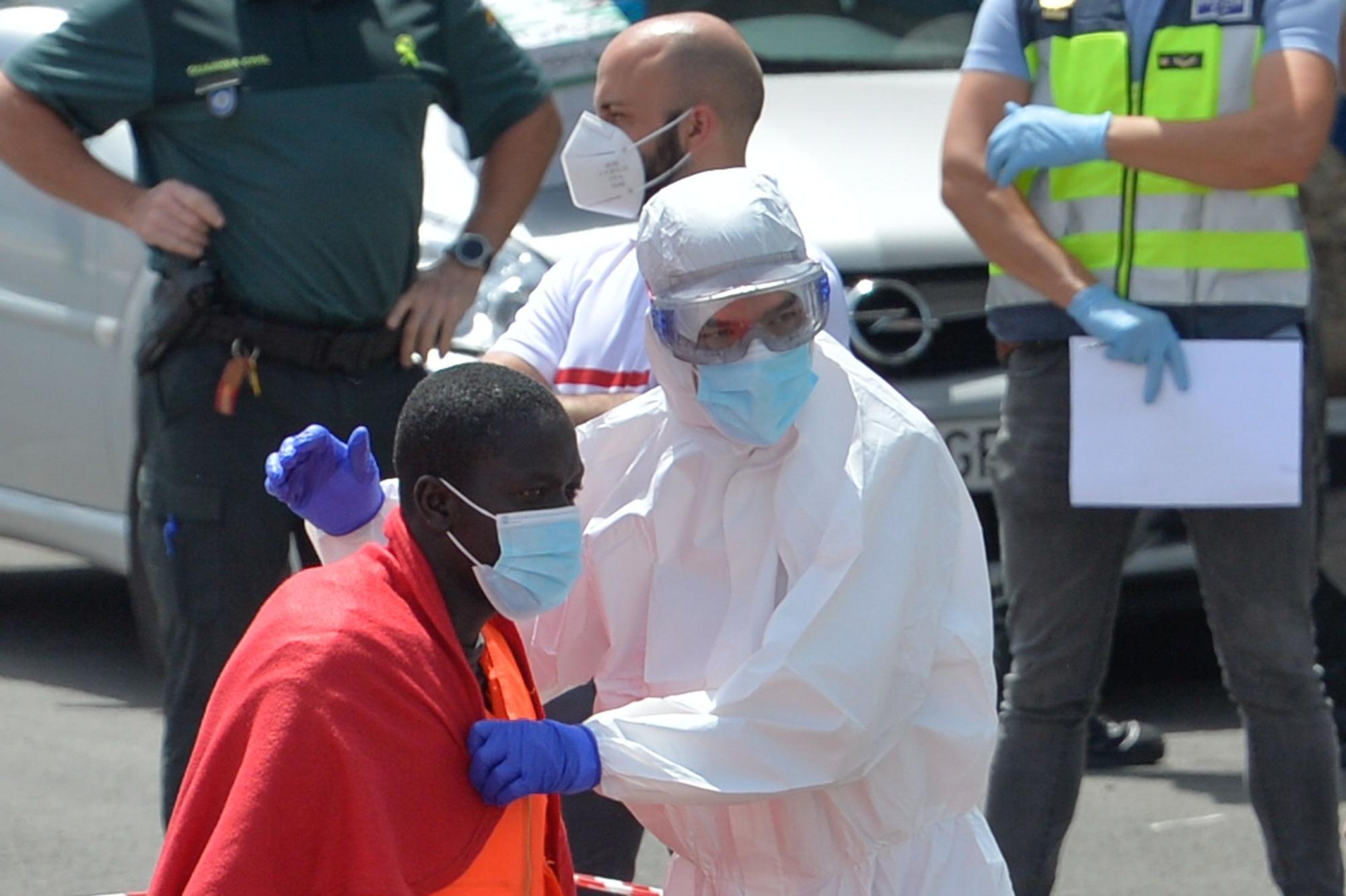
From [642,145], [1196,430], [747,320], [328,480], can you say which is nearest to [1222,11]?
[1196,430]

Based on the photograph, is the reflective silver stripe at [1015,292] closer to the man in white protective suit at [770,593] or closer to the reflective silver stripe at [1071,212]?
the reflective silver stripe at [1071,212]

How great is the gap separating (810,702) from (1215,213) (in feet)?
5.70

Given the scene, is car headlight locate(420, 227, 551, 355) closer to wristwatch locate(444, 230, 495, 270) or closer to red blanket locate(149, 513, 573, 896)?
wristwatch locate(444, 230, 495, 270)

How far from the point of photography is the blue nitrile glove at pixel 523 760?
248cm

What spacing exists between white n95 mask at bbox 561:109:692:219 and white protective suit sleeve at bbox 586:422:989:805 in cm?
112

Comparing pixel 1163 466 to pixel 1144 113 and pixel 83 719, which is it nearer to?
pixel 1144 113

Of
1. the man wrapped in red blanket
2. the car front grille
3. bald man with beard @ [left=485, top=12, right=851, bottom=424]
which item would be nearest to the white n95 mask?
bald man with beard @ [left=485, top=12, right=851, bottom=424]

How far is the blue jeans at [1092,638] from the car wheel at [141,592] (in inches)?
71.0

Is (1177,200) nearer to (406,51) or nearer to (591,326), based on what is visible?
(591,326)

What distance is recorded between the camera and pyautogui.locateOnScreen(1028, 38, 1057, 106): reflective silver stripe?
4199 mm

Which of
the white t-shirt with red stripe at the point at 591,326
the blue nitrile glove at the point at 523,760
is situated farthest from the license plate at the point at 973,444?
the blue nitrile glove at the point at 523,760

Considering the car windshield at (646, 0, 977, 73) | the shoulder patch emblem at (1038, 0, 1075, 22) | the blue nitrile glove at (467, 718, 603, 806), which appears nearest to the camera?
the blue nitrile glove at (467, 718, 603, 806)

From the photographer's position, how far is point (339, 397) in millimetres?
4145

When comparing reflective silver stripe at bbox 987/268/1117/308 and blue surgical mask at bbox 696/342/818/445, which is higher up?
blue surgical mask at bbox 696/342/818/445
